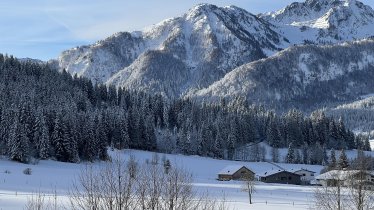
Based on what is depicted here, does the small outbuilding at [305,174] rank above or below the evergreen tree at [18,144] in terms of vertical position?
below

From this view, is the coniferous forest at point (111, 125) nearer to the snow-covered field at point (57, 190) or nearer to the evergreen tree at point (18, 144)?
the evergreen tree at point (18, 144)

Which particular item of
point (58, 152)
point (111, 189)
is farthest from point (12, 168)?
point (111, 189)

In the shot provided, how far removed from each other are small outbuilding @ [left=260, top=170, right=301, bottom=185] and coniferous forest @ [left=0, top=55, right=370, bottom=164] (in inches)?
1197

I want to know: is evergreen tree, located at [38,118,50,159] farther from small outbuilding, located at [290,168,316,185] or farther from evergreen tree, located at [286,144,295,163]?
evergreen tree, located at [286,144,295,163]

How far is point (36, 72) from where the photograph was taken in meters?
195

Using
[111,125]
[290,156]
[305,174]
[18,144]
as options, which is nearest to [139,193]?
[18,144]

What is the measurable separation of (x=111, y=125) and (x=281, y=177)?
4594 centimetres

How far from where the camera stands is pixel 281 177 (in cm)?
12469

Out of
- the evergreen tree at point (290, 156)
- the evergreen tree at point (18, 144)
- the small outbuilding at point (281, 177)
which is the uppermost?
the evergreen tree at point (18, 144)

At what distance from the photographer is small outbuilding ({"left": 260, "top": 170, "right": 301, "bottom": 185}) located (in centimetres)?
12262

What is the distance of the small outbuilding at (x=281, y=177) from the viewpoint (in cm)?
12262

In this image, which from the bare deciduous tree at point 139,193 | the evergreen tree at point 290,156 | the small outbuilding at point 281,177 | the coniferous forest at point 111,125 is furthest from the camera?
the evergreen tree at point 290,156

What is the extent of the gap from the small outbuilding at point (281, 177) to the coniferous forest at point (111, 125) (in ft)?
99.8

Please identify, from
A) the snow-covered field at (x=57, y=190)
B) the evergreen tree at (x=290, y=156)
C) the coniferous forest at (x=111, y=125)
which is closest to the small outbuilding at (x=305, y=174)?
the evergreen tree at (x=290, y=156)
